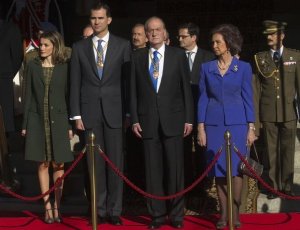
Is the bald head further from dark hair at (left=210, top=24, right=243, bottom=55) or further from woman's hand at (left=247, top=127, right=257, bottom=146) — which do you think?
woman's hand at (left=247, top=127, right=257, bottom=146)

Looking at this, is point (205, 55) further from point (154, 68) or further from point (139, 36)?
point (154, 68)

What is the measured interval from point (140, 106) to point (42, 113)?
957mm

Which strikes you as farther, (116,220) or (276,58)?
(276,58)

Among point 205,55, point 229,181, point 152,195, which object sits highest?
point 205,55

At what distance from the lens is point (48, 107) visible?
8.75 m

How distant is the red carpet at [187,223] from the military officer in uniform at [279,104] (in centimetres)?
82

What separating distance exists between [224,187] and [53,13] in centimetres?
460

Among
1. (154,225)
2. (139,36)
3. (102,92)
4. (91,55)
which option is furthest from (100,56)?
(154,225)

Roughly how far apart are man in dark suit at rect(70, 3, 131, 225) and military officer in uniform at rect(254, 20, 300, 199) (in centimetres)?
174

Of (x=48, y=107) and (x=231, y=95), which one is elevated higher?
(x=231, y=95)

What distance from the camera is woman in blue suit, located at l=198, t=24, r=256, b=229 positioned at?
8.27 m

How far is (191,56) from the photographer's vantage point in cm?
948

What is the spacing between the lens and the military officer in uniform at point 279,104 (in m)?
9.62

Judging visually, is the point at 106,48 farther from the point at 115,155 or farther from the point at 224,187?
the point at 224,187
